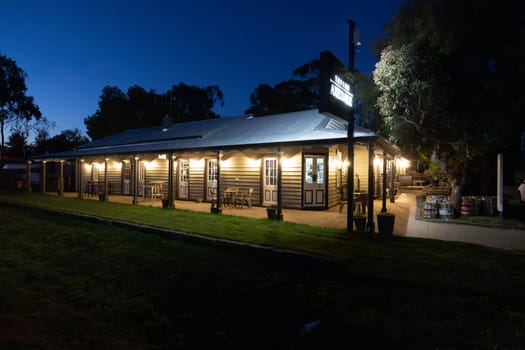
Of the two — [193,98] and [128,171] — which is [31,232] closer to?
[128,171]

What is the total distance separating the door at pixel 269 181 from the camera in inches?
561

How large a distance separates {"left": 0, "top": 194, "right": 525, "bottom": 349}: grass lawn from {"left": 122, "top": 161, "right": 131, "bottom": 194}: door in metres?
13.4

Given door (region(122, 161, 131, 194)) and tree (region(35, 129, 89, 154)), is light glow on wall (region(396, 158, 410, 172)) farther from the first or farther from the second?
tree (region(35, 129, 89, 154))

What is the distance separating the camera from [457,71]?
37.1 feet

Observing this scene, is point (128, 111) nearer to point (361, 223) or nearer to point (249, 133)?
point (249, 133)

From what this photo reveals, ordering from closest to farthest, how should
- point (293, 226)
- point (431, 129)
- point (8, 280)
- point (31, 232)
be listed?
point (8, 280), point (31, 232), point (293, 226), point (431, 129)

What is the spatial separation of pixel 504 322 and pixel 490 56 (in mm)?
10632

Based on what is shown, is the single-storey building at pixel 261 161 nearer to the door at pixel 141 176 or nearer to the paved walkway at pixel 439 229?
the door at pixel 141 176

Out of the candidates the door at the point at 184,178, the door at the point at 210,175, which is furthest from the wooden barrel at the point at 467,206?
the door at the point at 184,178

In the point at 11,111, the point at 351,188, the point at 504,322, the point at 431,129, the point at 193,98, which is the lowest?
the point at 504,322

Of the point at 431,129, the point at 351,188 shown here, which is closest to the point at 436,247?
the point at 351,188

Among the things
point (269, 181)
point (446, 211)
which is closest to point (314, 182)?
point (269, 181)

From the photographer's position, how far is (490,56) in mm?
11094

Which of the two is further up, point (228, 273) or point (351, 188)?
point (351, 188)
